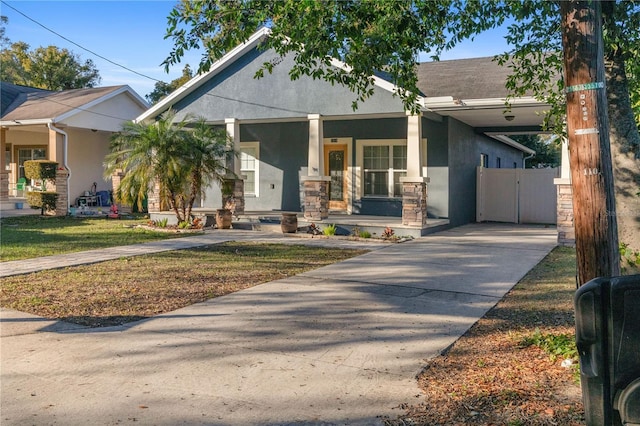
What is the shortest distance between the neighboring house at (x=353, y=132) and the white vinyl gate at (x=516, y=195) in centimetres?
47

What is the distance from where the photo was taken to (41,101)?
858 inches

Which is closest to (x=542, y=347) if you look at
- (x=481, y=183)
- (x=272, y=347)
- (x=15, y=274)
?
(x=272, y=347)

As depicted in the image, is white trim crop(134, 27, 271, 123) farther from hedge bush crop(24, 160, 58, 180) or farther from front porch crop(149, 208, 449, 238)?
hedge bush crop(24, 160, 58, 180)

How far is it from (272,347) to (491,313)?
8.83 feet

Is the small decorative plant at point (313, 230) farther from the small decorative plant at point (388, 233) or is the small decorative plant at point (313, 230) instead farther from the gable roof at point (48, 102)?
the gable roof at point (48, 102)

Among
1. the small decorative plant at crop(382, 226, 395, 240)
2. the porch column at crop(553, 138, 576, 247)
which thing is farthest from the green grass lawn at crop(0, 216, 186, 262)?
the porch column at crop(553, 138, 576, 247)

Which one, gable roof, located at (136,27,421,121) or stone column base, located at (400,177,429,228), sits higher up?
gable roof, located at (136,27,421,121)

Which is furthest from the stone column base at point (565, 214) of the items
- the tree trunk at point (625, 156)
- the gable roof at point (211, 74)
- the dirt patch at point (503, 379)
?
the tree trunk at point (625, 156)

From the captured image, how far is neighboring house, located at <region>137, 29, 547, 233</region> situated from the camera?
1347 cm

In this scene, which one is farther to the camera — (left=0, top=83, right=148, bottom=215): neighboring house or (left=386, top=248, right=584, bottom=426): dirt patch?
(left=0, top=83, right=148, bottom=215): neighboring house

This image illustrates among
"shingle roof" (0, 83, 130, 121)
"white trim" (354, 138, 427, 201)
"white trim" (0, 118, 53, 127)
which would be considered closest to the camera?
"white trim" (354, 138, 427, 201)

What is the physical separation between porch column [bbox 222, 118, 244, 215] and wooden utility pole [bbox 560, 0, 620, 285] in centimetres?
1216

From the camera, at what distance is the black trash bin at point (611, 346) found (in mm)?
2074

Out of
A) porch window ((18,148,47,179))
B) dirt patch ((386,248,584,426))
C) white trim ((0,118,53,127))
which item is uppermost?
white trim ((0,118,53,127))
